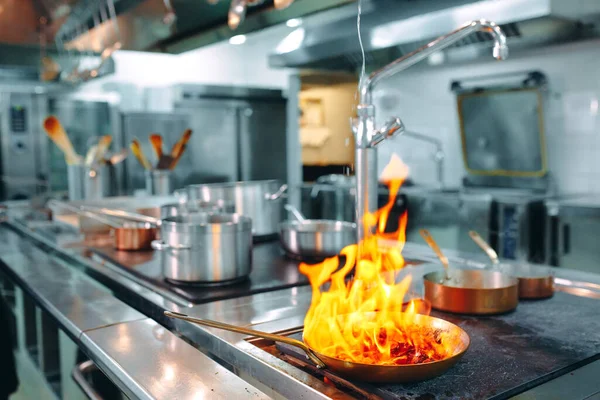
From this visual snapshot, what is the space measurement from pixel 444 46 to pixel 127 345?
2.89 feet

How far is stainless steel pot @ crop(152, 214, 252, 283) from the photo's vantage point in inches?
57.1

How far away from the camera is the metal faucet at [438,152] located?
4652mm

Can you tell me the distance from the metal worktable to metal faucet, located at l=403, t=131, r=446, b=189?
282cm

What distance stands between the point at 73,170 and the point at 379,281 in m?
2.41

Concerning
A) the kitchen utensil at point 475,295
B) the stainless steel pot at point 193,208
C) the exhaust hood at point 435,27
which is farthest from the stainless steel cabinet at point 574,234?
the kitchen utensil at point 475,295

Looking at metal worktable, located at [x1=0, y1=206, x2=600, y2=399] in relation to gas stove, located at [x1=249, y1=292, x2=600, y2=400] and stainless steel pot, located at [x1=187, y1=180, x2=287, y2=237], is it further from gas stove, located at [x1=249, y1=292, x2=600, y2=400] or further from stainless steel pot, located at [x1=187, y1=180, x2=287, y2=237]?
stainless steel pot, located at [x1=187, y1=180, x2=287, y2=237]

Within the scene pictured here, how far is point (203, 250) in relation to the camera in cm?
147

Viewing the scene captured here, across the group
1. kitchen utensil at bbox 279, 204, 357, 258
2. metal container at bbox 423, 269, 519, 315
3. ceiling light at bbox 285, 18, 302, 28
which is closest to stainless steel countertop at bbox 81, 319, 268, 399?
metal container at bbox 423, 269, 519, 315

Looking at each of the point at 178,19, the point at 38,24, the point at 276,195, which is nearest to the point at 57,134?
the point at 38,24

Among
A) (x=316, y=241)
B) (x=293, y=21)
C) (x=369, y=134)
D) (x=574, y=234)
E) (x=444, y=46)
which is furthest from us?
(x=293, y=21)

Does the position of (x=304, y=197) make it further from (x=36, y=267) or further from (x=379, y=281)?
(x=379, y=281)

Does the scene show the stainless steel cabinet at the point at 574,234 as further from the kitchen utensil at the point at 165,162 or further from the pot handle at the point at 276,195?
the kitchen utensil at the point at 165,162

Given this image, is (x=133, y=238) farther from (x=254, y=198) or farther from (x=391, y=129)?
(x=391, y=129)

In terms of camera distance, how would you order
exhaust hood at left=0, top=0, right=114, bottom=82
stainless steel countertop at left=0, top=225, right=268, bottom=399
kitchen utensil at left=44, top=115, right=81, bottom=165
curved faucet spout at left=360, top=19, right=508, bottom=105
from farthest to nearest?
exhaust hood at left=0, top=0, right=114, bottom=82, kitchen utensil at left=44, top=115, right=81, bottom=165, curved faucet spout at left=360, top=19, right=508, bottom=105, stainless steel countertop at left=0, top=225, right=268, bottom=399
